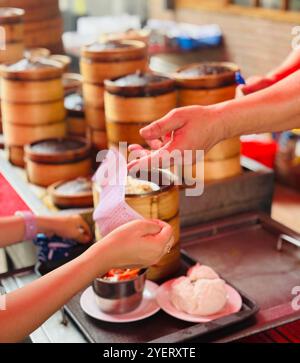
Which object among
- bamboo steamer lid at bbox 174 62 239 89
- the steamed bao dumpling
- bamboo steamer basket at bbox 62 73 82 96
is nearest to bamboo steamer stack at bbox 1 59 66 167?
bamboo steamer basket at bbox 62 73 82 96

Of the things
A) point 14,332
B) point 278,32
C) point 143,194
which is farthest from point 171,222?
point 278,32

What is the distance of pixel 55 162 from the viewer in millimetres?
2492

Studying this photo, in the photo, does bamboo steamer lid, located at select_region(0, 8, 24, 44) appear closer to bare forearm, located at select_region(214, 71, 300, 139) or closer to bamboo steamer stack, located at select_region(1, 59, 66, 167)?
bamboo steamer stack, located at select_region(1, 59, 66, 167)

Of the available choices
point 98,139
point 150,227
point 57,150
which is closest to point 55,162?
point 57,150

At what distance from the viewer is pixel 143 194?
6.04ft

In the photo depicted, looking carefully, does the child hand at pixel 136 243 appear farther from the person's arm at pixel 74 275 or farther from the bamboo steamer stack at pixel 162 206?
the bamboo steamer stack at pixel 162 206

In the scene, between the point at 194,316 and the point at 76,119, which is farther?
the point at 76,119

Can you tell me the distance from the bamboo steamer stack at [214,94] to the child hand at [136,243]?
3.41 feet

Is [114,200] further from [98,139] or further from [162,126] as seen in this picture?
[98,139]

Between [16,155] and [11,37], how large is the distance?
29.6 inches

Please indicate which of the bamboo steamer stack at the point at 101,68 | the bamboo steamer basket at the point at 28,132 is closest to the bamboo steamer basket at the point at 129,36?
the bamboo steamer stack at the point at 101,68

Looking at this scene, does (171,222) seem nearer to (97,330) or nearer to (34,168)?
(97,330)

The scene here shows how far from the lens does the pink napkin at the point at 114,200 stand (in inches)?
58.0

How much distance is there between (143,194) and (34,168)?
849 millimetres
